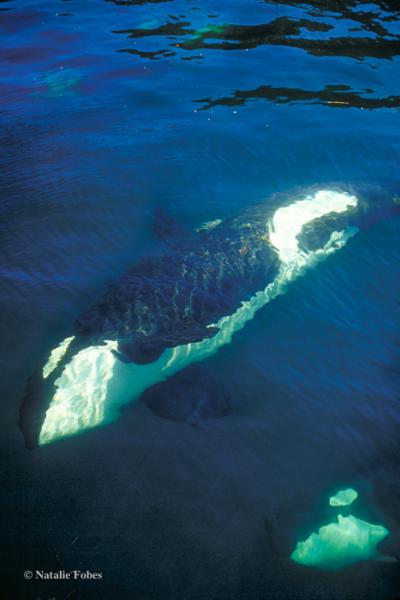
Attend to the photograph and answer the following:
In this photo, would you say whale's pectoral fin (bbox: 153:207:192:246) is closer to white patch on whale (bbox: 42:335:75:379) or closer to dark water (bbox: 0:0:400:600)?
dark water (bbox: 0:0:400:600)

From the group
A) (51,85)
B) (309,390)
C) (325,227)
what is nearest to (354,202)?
(325,227)

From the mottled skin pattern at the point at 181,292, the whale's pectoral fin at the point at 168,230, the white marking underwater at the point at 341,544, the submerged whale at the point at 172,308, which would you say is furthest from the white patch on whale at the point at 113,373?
the white marking underwater at the point at 341,544

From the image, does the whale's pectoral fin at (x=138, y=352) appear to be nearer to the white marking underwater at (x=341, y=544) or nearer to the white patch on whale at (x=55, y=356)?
the white patch on whale at (x=55, y=356)

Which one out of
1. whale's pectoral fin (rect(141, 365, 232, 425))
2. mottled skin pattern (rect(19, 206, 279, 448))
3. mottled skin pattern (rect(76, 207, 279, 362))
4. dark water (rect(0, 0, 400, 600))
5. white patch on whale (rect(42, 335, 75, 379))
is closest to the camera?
dark water (rect(0, 0, 400, 600))

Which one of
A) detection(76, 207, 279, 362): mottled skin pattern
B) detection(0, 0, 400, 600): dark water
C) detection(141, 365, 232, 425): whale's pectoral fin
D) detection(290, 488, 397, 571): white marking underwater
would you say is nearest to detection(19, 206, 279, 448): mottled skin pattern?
detection(76, 207, 279, 362): mottled skin pattern

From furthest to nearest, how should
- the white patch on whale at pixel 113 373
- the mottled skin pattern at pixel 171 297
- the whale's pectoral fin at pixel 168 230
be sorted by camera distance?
the whale's pectoral fin at pixel 168 230
the mottled skin pattern at pixel 171 297
the white patch on whale at pixel 113 373
